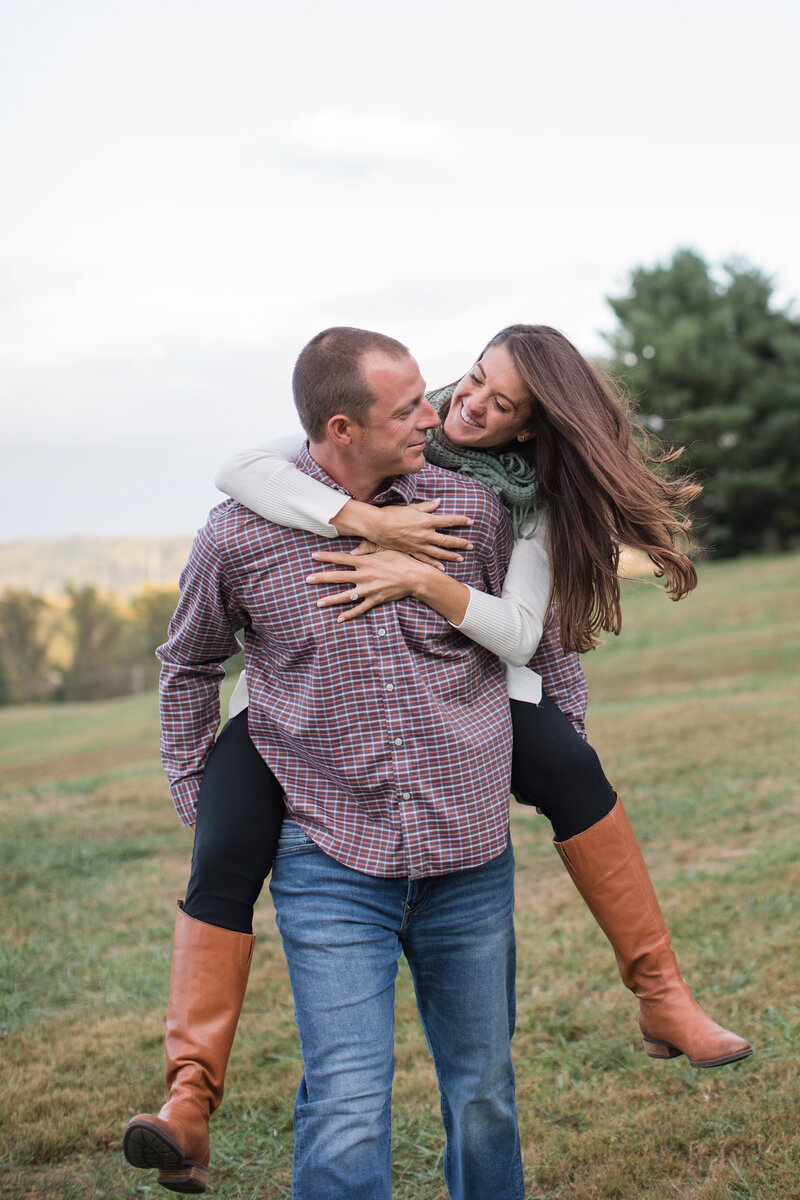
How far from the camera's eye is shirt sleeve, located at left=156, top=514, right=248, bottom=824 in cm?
234

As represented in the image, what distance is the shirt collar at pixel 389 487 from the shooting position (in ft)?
7.92

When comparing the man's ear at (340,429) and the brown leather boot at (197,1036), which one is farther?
the man's ear at (340,429)

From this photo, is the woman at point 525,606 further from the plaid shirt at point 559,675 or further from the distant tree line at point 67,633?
the distant tree line at point 67,633

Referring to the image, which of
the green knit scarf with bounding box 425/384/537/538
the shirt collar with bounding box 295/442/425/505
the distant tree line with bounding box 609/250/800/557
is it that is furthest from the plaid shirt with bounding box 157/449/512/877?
the distant tree line with bounding box 609/250/800/557

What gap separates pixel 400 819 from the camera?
2.21 metres

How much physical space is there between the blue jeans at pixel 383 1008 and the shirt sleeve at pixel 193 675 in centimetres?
32

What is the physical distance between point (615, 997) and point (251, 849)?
2.61 metres

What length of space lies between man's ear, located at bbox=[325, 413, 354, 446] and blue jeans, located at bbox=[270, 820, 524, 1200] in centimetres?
87

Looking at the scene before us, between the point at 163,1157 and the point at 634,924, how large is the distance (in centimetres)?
122

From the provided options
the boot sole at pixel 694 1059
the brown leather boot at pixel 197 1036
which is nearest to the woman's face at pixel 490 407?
the brown leather boot at pixel 197 1036

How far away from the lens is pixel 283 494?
2.30m

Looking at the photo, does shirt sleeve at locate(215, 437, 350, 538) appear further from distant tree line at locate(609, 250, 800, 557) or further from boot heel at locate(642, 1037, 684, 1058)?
distant tree line at locate(609, 250, 800, 557)

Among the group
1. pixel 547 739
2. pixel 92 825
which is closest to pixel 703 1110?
pixel 547 739

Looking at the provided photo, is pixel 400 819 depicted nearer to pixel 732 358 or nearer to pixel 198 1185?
pixel 198 1185
